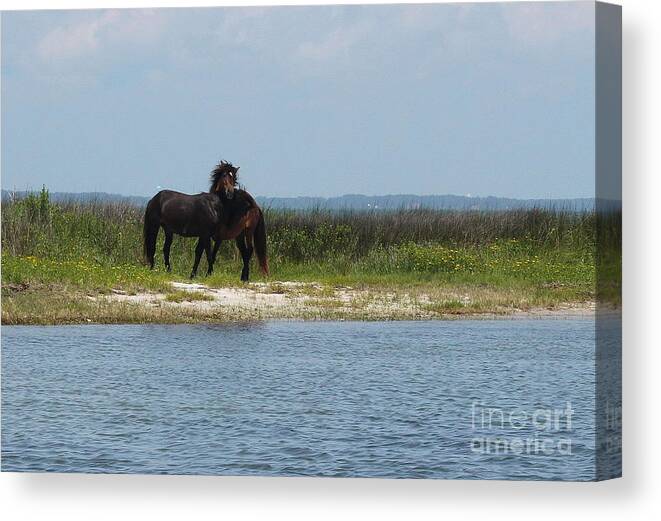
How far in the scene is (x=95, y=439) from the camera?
10188 mm

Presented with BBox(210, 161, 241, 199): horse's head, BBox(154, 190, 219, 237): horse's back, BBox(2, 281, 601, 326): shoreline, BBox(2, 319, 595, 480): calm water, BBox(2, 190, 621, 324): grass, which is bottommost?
BBox(2, 319, 595, 480): calm water

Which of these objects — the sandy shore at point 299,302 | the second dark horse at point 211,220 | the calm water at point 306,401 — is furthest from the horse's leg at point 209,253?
the calm water at point 306,401

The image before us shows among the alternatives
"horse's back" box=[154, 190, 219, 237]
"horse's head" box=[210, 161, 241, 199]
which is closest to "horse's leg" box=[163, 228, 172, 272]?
"horse's back" box=[154, 190, 219, 237]

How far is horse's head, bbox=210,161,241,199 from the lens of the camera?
1088cm

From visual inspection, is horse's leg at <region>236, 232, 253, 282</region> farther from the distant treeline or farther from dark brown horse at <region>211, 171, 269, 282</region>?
the distant treeline

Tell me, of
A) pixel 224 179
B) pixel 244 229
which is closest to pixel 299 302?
pixel 244 229

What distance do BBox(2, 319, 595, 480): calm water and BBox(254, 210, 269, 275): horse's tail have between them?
0.75 m

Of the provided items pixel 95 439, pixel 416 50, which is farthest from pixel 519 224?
pixel 95 439

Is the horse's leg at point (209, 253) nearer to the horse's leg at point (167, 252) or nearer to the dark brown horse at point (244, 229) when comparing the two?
the dark brown horse at point (244, 229)

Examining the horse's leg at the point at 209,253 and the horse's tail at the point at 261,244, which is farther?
the horse's leg at the point at 209,253

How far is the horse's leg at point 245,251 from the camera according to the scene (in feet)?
39.2

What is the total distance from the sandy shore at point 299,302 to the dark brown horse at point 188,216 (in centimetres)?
32

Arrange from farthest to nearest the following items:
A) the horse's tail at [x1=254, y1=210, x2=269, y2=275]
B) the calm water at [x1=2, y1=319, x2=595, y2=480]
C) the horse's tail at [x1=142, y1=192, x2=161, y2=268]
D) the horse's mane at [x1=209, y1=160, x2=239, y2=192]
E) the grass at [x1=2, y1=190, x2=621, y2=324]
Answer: the horse's tail at [x1=254, y1=210, x2=269, y2=275]
the horse's tail at [x1=142, y1=192, x2=161, y2=268]
the grass at [x1=2, y1=190, x2=621, y2=324]
the horse's mane at [x1=209, y1=160, x2=239, y2=192]
the calm water at [x1=2, y1=319, x2=595, y2=480]

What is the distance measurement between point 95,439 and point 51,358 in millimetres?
994
